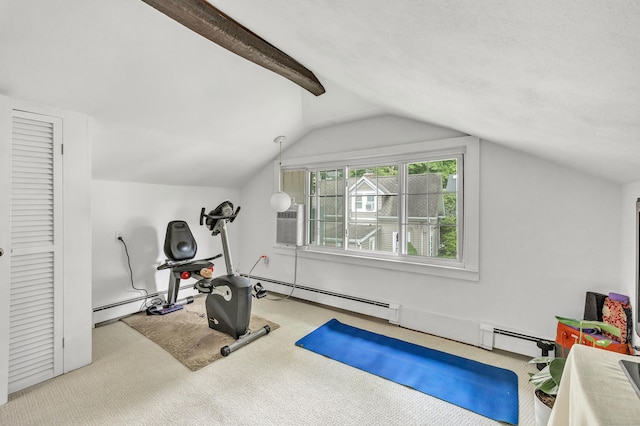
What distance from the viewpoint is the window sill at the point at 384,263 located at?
9.53 feet

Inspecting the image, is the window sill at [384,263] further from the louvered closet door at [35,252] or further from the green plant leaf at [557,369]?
the louvered closet door at [35,252]

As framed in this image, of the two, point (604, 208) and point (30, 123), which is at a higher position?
point (30, 123)

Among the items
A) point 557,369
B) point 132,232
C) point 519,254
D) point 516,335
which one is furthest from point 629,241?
point 132,232

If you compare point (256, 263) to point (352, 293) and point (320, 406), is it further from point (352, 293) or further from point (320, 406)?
point (320, 406)

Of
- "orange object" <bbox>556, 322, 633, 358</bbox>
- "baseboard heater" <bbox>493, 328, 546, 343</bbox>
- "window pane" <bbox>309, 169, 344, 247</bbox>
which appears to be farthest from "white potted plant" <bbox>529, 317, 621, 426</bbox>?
"window pane" <bbox>309, 169, 344, 247</bbox>

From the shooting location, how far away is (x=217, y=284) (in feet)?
9.84

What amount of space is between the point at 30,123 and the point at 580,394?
3.38 meters

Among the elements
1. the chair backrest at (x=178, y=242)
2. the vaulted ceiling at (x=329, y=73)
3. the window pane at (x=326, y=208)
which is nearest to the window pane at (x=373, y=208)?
the window pane at (x=326, y=208)

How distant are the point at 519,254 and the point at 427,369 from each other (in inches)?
52.1

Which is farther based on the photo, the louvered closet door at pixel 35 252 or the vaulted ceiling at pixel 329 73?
the louvered closet door at pixel 35 252

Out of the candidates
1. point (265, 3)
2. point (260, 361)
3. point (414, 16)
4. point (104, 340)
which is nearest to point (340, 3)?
point (414, 16)

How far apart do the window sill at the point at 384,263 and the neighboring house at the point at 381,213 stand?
18cm

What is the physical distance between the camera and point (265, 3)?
1.31 metres

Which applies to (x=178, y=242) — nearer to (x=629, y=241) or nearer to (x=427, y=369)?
(x=427, y=369)
